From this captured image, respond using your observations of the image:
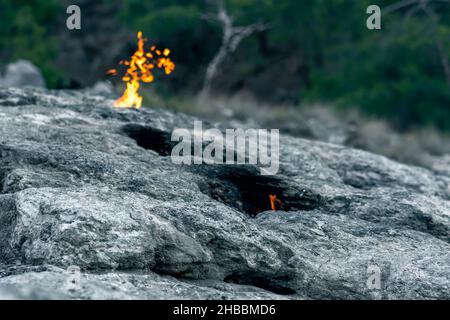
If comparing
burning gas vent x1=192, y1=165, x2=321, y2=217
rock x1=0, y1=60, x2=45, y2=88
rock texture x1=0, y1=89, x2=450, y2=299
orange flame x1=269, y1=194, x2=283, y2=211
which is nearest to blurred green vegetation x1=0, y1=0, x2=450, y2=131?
rock x1=0, y1=60, x2=45, y2=88

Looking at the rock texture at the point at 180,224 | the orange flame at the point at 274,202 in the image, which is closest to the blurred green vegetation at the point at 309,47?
the rock texture at the point at 180,224

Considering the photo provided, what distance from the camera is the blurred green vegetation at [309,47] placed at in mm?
22672

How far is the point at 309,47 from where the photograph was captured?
24.9 metres

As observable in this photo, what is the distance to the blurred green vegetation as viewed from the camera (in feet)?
74.4

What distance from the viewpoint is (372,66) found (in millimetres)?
22875

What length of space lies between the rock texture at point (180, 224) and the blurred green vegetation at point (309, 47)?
15.1 metres

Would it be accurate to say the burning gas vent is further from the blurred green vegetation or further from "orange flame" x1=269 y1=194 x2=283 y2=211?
the blurred green vegetation

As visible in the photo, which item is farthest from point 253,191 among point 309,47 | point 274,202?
point 309,47

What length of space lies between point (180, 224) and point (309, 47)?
20.0 metres

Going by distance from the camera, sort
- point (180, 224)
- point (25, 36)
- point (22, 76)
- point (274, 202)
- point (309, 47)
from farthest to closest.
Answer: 1. point (309, 47)
2. point (25, 36)
3. point (22, 76)
4. point (274, 202)
5. point (180, 224)

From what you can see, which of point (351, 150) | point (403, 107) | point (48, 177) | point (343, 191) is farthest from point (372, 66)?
point (48, 177)

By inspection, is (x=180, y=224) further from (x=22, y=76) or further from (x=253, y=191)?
(x=22, y=76)

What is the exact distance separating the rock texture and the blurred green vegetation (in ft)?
49.5
